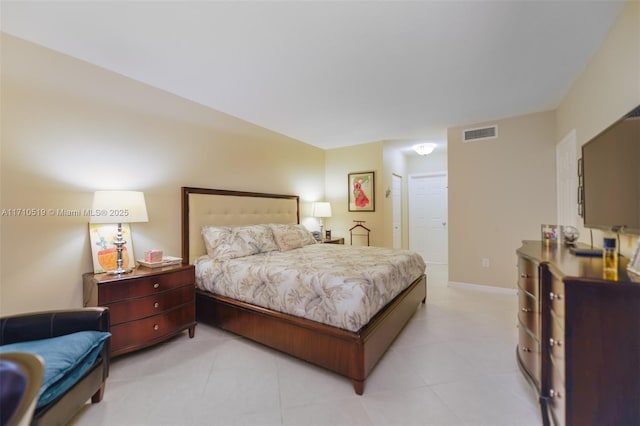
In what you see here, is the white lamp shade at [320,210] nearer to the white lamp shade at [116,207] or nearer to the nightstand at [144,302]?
the nightstand at [144,302]

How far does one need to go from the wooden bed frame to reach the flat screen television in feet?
5.09

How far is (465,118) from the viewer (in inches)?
146

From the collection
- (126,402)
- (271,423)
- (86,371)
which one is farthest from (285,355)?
(86,371)

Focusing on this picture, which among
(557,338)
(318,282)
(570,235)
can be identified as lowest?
(557,338)

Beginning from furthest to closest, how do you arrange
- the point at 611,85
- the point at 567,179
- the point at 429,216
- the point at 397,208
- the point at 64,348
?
the point at 429,216, the point at 397,208, the point at 567,179, the point at 611,85, the point at 64,348

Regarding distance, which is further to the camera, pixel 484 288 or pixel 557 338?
pixel 484 288

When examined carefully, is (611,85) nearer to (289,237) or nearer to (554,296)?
(554,296)

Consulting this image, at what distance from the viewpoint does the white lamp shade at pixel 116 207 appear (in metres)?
2.08

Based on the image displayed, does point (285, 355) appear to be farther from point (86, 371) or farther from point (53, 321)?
point (53, 321)

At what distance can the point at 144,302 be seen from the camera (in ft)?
7.02

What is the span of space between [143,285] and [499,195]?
447 centimetres

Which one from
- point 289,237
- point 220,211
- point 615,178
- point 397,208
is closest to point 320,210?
point 289,237

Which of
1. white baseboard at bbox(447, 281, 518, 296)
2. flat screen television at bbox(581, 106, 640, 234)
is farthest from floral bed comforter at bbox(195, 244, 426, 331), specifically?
white baseboard at bbox(447, 281, 518, 296)

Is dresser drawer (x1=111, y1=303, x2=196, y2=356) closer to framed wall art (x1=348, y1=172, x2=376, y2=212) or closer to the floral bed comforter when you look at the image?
the floral bed comforter
